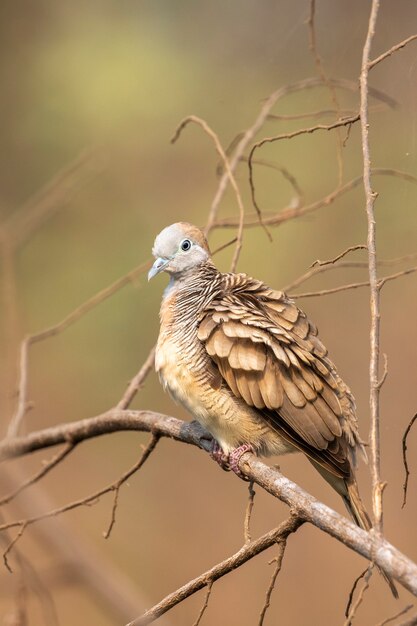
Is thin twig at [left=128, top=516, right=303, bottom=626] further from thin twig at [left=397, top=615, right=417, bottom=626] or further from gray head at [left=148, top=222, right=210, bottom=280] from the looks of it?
gray head at [left=148, top=222, right=210, bottom=280]

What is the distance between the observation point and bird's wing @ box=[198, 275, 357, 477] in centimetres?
152

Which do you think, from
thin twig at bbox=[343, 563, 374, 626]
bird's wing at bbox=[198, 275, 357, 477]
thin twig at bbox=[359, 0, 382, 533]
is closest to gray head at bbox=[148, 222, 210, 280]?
bird's wing at bbox=[198, 275, 357, 477]

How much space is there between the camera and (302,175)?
420cm

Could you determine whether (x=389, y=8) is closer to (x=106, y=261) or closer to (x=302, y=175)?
(x=302, y=175)

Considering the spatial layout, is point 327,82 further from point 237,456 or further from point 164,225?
point 164,225

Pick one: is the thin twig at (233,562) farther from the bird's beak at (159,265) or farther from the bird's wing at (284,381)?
the bird's beak at (159,265)

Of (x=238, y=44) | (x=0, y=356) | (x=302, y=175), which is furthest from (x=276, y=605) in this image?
(x=238, y=44)

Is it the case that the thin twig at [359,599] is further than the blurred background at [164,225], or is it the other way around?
the blurred background at [164,225]

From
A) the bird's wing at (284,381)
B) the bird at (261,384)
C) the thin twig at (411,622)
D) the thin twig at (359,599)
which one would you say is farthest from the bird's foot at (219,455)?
the thin twig at (411,622)

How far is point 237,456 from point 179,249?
0.42m

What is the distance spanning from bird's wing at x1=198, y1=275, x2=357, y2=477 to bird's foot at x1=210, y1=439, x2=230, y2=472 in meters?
0.10

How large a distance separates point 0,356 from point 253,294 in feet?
8.58

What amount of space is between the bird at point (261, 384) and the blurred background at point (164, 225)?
69 centimetres

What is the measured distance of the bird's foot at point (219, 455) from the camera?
5.16 ft
